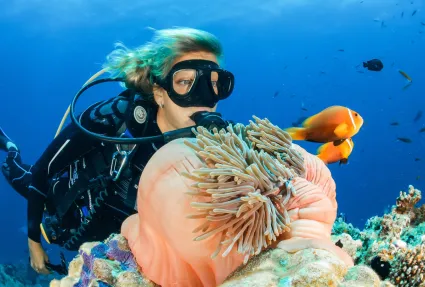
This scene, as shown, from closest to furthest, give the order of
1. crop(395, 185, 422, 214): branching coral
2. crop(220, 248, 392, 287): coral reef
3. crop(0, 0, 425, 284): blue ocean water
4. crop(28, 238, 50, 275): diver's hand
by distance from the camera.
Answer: crop(220, 248, 392, 287): coral reef → crop(28, 238, 50, 275): diver's hand → crop(395, 185, 422, 214): branching coral → crop(0, 0, 425, 284): blue ocean water

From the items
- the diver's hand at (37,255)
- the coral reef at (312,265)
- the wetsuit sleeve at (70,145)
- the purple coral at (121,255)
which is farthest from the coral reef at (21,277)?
the purple coral at (121,255)

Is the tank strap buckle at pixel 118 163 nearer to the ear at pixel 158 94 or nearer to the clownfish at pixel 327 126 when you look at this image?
the ear at pixel 158 94

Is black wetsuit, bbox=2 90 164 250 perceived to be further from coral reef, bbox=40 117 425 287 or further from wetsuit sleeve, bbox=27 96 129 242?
coral reef, bbox=40 117 425 287

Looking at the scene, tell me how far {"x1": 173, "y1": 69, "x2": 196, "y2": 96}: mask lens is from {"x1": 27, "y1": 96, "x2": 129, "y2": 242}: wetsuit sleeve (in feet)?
1.84

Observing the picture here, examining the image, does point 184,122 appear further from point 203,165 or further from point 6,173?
point 6,173

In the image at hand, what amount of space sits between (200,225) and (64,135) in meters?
2.36

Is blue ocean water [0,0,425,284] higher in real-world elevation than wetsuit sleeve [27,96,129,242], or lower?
higher

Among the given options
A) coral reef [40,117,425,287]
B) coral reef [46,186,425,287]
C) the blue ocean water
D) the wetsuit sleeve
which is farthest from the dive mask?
the blue ocean water

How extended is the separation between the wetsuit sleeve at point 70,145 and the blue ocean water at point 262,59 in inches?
260

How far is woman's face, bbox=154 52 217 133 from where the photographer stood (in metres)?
3.16

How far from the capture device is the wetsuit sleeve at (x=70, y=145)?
3262mm

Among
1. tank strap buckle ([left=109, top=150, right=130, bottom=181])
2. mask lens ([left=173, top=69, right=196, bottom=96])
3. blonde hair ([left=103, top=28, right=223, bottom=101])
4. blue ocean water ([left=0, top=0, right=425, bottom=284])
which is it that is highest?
blue ocean water ([left=0, top=0, right=425, bottom=284])

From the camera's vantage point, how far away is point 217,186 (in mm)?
1420

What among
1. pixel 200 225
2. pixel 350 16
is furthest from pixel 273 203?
pixel 350 16
